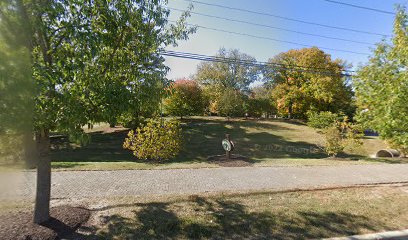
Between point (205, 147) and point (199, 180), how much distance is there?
9.84 m

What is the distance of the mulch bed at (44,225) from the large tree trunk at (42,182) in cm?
15

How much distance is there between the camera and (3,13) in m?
3.17

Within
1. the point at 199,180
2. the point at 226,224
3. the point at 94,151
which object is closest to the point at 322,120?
the point at 199,180

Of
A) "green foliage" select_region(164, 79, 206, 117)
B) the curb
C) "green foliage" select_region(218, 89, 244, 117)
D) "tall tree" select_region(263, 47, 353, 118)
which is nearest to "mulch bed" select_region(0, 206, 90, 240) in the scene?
the curb

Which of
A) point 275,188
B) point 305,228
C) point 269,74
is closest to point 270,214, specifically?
point 305,228

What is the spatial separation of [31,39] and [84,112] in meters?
1.33

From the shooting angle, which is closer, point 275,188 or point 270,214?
point 270,214

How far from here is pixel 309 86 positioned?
98.3 feet

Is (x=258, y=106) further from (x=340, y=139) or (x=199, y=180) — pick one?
(x=199, y=180)

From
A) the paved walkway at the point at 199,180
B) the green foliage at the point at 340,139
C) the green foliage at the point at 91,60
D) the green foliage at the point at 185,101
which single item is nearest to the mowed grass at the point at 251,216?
the paved walkway at the point at 199,180

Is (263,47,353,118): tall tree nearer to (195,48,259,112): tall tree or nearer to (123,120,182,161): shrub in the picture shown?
(195,48,259,112): tall tree

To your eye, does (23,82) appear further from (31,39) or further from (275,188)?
(275,188)

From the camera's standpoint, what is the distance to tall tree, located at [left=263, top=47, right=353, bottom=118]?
2797 cm

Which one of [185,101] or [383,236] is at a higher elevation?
[185,101]
